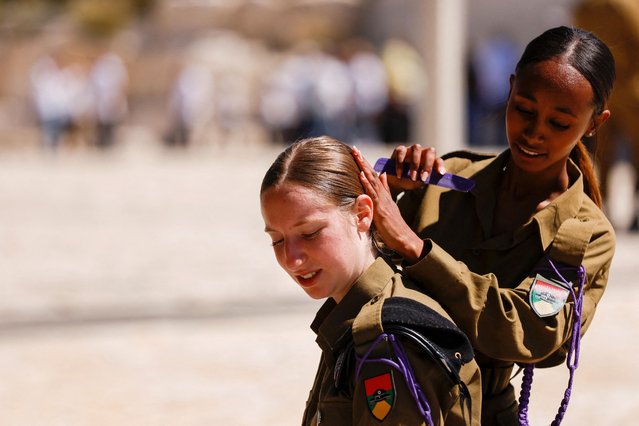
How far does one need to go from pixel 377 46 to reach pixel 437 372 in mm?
29519

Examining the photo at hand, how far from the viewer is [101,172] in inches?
732

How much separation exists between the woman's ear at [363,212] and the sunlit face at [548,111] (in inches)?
15.4

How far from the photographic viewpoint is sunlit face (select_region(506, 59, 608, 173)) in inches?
95.6

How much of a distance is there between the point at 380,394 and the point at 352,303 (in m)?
0.23

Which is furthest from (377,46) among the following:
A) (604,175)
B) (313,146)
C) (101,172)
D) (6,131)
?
(313,146)

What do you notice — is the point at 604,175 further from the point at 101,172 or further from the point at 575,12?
the point at 101,172

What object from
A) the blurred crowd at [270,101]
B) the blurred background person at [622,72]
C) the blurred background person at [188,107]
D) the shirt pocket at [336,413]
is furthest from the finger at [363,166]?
the blurred background person at [188,107]

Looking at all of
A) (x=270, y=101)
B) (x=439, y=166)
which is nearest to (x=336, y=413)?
(x=439, y=166)

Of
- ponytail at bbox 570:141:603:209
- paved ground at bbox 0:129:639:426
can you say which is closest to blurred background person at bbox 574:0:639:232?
paved ground at bbox 0:129:639:426

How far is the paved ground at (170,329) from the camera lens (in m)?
5.08

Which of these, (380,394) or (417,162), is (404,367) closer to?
(380,394)

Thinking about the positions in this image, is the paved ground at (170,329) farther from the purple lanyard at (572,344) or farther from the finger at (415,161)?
the finger at (415,161)

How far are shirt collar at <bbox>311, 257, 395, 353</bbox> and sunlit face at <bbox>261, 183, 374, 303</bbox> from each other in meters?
0.04

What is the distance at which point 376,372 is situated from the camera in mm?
2164
